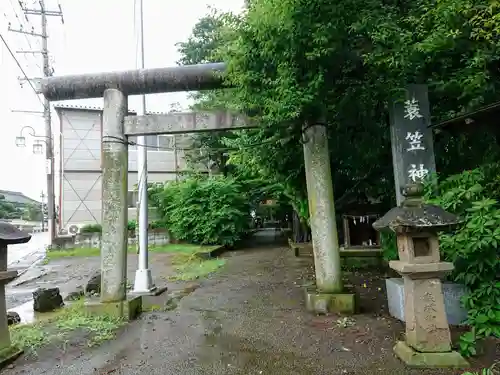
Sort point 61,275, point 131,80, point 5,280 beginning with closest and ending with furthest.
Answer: point 5,280, point 131,80, point 61,275

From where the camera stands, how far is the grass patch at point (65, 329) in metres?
5.03

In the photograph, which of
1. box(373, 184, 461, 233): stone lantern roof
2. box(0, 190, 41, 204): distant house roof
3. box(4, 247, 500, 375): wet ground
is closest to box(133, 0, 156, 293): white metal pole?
box(4, 247, 500, 375): wet ground

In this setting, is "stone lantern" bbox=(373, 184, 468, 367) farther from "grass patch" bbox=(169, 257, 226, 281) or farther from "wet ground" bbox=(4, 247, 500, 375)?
"grass patch" bbox=(169, 257, 226, 281)

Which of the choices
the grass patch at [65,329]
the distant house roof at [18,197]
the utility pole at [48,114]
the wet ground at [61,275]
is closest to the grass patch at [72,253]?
the wet ground at [61,275]

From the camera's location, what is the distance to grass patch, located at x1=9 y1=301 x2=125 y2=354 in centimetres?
503

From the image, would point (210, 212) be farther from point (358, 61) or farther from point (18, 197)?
point (18, 197)

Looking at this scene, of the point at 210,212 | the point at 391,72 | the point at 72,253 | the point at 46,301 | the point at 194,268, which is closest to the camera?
the point at 391,72

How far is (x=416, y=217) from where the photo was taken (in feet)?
12.9

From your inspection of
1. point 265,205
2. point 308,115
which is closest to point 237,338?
point 308,115

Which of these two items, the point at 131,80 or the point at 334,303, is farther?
the point at 131,80

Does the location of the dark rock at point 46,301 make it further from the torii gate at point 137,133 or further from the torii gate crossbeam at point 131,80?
the torii gate crossbeam at point 131,80

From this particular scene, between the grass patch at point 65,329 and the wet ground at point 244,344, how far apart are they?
0.75 feet

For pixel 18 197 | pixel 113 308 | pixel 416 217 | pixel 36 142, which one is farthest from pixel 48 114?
pixel 18 197

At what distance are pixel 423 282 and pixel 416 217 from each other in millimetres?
752
